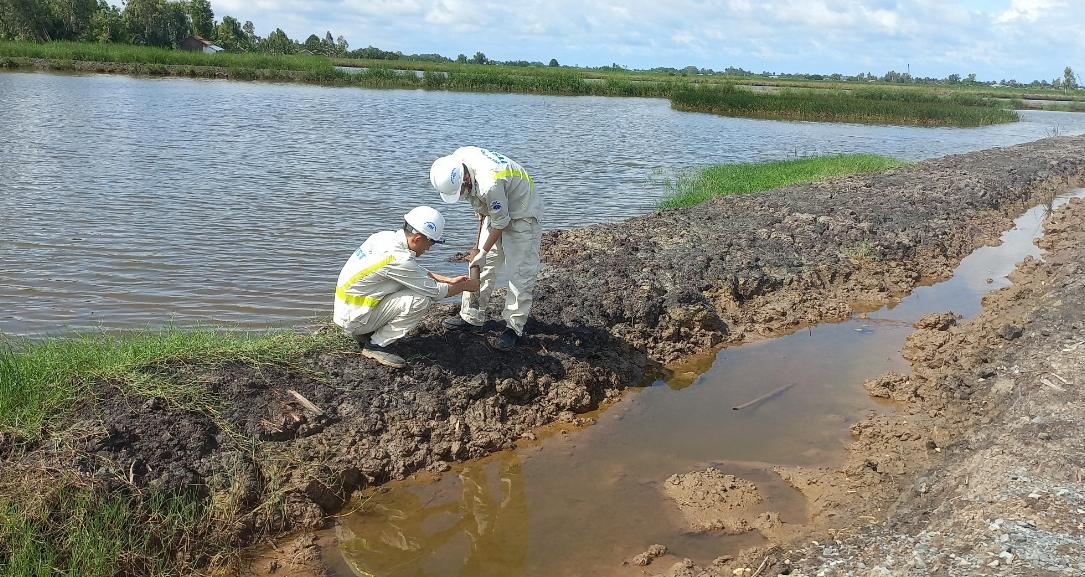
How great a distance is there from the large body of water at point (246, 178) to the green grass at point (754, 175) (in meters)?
0.70

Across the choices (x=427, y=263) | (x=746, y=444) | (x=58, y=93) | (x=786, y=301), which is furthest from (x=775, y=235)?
(x=58, y=93)

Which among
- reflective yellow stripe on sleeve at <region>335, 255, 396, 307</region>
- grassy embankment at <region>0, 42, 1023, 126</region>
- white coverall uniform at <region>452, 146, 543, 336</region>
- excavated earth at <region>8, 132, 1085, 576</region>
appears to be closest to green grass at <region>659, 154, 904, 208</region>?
excavated earth at <region>8, 132, 1085, 576</region>

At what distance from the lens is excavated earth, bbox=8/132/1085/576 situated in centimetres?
401

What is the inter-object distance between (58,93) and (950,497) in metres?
30.7

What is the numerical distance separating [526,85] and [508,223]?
46016 millimetres

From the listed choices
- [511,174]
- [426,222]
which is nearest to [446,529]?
Answer: [426,222]

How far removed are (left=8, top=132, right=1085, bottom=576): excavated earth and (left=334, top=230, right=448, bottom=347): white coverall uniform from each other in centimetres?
32

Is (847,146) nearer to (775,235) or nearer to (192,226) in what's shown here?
(775,235)

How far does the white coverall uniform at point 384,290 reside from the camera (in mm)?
5176

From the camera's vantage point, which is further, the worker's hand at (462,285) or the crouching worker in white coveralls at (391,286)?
the worker's hand at (462,285)

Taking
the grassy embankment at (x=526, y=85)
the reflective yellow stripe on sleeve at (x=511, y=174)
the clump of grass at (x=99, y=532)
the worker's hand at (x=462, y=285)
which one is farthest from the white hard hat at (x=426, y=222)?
the grassy embankment at (x=526, y=85)

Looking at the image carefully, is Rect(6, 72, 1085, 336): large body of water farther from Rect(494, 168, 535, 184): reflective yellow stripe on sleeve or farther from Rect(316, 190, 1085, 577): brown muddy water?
Rect(316, 190, 1085, 577): brown muddy water

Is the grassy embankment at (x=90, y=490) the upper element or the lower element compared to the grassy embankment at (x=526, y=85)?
lower

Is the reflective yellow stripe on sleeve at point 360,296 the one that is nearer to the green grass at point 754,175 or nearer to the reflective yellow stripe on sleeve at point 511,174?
the reflective yellow stripe on sleeve at point 511,174
